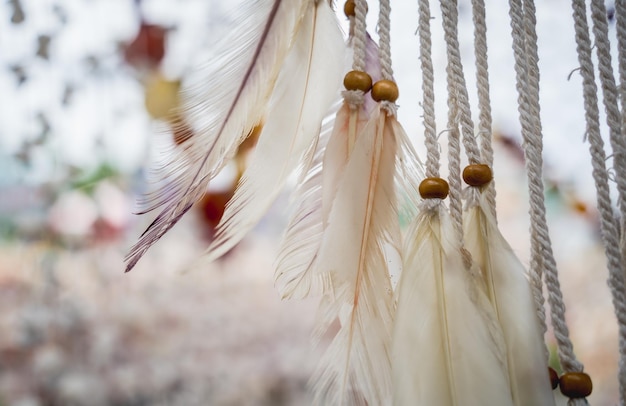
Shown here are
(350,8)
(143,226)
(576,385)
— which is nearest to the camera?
(576,385)

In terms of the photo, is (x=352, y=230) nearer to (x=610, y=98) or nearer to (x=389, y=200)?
(x=389, y=200)

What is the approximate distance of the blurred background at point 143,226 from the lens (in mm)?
981

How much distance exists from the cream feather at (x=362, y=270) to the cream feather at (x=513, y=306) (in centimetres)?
7

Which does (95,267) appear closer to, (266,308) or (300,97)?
(266,308)

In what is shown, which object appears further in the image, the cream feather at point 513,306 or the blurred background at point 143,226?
the blurred background at point 143,226

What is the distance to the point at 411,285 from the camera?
39 centimetres

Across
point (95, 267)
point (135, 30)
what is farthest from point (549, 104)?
point (95, 267)

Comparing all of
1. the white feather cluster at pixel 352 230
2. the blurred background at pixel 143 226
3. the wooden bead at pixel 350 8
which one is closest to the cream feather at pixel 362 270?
the white feather cluster at pixel 352 230

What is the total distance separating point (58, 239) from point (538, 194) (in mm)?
971

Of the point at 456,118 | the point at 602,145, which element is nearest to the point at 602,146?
the point at 602,145

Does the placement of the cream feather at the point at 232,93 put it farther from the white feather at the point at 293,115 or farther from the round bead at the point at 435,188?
the round bead at the point at 435,188

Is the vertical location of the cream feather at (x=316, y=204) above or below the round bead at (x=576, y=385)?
above

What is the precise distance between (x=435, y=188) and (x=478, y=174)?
4cm

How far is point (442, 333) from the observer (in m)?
0.37
